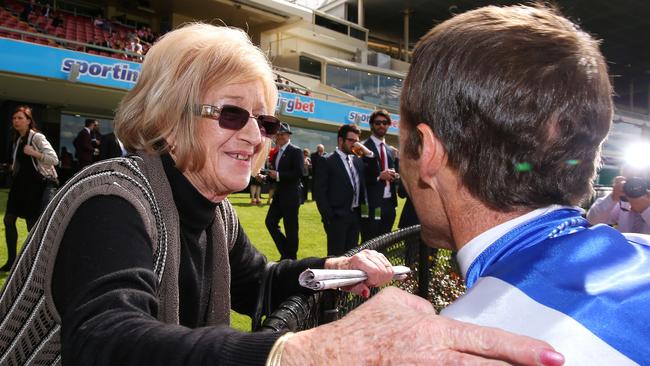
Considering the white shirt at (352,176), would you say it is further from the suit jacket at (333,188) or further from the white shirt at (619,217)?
the white shirt at (619,217)

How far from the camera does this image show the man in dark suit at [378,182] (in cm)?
702

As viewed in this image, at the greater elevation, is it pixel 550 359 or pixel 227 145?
pixel 227 145

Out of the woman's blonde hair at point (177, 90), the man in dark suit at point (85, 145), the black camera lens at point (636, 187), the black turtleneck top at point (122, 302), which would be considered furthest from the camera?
the man in dark suit at point (85, 145)

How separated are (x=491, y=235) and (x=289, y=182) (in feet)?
21.2

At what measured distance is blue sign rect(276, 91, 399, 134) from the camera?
74.6ft

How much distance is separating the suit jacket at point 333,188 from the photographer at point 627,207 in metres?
2.87

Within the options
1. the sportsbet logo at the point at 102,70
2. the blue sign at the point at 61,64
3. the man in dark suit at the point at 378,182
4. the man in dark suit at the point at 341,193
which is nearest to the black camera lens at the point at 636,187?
the man in dark suit at the point at 378,182

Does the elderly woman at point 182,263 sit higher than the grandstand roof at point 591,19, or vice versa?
the grandstand roof at point 591,19

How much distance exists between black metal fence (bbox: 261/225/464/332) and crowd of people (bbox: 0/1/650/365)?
17 cm

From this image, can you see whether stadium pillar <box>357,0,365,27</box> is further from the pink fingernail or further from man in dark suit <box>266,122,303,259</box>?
the pink fingernail

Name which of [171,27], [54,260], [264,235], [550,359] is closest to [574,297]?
[550,359]

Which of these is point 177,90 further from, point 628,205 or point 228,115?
point 628,205

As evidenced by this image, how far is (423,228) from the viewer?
1350 mm

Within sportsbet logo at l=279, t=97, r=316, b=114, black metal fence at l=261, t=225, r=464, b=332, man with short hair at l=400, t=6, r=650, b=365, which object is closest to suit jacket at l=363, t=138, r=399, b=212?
black metal fence at l=261, t=225, r=464, b=332
